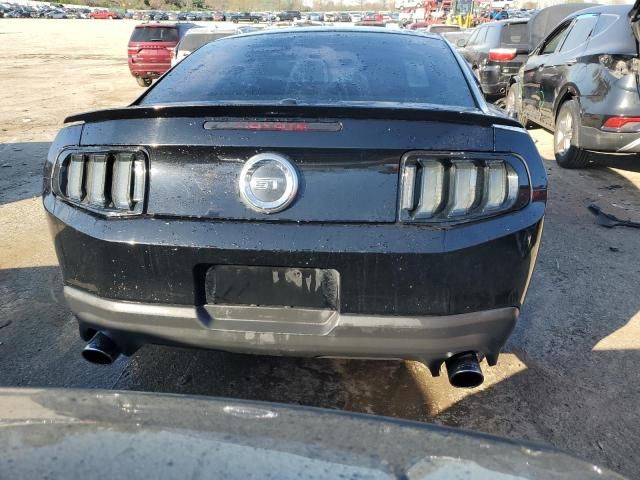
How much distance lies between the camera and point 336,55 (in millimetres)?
3145

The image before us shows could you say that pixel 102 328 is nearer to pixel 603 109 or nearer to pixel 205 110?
pixel 205 110

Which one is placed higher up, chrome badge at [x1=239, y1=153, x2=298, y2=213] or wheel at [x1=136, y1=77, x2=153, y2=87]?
chrome badge at [x1=239, y1=153, x2=298, y2=213]

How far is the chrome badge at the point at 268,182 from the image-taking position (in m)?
2.03

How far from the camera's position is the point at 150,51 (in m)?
15.7

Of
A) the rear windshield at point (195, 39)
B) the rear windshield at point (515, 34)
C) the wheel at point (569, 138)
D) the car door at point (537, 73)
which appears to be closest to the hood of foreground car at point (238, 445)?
the wheel at point (569, 138)

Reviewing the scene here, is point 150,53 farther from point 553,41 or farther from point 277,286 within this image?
point 277,286

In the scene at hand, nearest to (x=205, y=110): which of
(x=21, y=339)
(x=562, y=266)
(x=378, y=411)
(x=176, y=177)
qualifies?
(x=176, y=177)

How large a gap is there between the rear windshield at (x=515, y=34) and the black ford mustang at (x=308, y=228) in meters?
11.3

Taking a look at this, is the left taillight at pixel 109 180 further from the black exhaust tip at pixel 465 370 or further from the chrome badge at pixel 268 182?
the black exhaust tip at pixel 465 370

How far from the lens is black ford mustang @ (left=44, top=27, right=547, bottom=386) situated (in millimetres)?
2039

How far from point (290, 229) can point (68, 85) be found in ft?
54.8

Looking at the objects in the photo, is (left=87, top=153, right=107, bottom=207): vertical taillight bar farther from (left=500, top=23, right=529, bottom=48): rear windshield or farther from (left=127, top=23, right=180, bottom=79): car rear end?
(left=127, top=23, right=180, bottom=79): car rear end

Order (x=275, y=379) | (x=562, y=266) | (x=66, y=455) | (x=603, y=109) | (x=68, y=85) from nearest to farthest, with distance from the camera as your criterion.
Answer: (x=66, y=455) → (x=275, y=379) → (x=562, y=266) → (x=603, y=109) → (x=68, y=85)

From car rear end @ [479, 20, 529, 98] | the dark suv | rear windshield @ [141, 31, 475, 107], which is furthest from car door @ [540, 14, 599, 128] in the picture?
rear windshield @ [141, 31, 475, 107]
